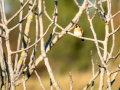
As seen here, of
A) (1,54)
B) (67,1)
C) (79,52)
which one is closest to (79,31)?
(1,54)

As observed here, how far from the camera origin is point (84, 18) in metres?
12.4

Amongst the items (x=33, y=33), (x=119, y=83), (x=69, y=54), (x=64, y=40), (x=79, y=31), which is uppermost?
(x=79, y=31)

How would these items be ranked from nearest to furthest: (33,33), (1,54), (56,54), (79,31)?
(1,54) < (79,31) < (33,33) < (56,54)

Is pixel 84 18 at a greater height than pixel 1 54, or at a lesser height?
lesser

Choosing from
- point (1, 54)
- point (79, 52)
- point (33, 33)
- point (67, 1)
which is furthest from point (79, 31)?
point (79, 52)

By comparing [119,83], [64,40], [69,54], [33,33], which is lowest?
[119,83]

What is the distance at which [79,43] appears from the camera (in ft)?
43.1

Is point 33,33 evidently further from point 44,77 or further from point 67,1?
point 44,77

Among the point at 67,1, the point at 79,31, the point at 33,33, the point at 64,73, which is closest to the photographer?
the point at 79,31

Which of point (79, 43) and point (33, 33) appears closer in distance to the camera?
point (33, 33)

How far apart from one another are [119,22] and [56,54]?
4.85 metres

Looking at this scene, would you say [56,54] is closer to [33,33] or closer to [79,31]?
[33,33]

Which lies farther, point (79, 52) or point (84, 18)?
point (79, 52)

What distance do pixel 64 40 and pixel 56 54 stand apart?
1218 millimetres
